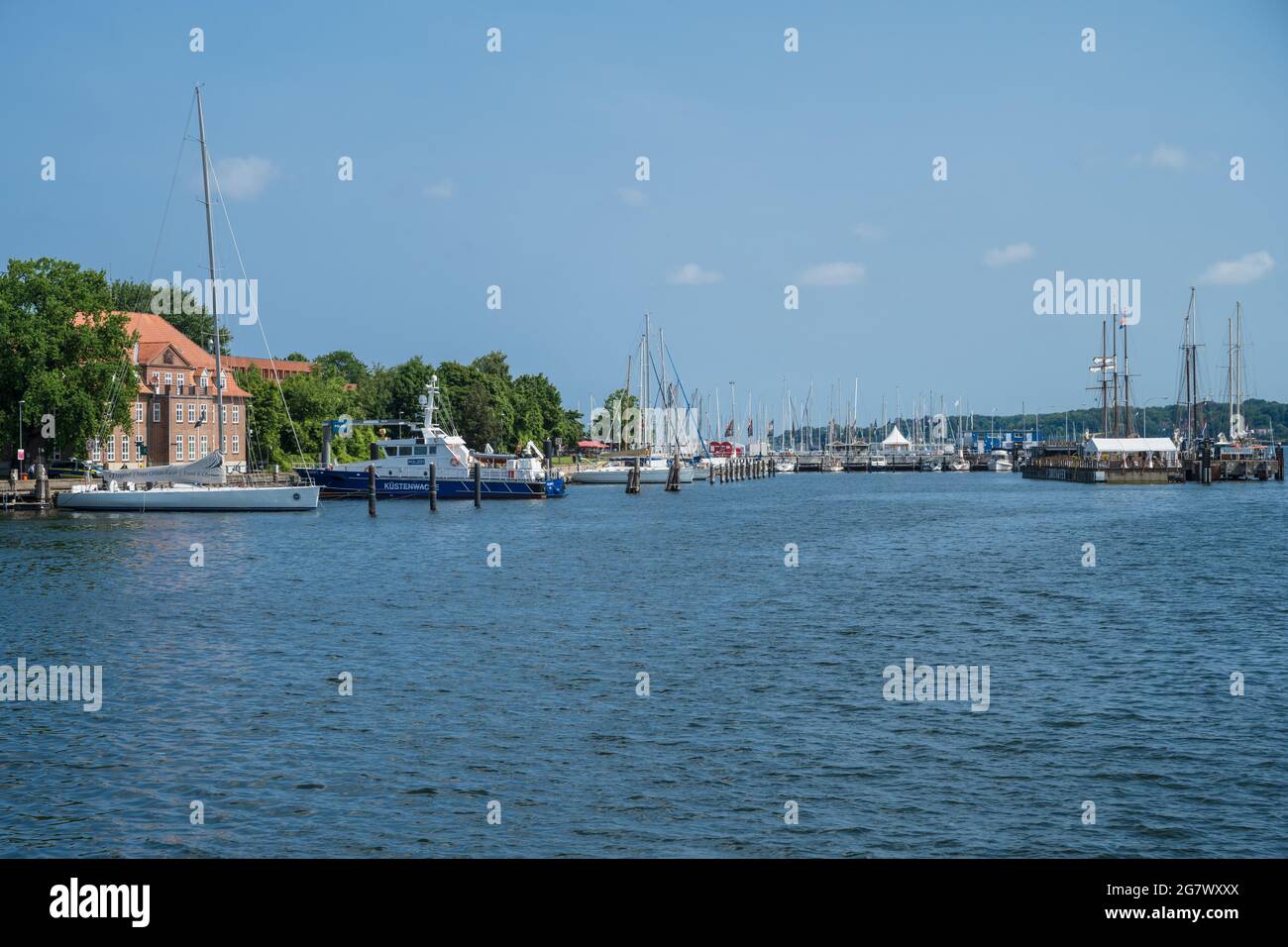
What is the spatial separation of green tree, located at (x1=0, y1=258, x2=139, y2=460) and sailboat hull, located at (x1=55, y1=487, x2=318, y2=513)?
32.3 feet

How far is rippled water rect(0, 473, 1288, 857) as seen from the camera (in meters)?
16.9

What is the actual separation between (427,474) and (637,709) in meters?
76.1

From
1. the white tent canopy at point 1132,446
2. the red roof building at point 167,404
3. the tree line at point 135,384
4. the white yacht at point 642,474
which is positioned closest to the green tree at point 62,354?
the tree line at point 135,384

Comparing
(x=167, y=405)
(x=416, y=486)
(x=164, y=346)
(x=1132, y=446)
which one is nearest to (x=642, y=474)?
(x=416, y=486)

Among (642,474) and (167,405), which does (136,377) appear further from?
(642,474)

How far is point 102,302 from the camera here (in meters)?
92.8

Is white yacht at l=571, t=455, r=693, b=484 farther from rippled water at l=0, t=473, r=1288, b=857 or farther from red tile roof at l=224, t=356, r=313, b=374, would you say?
rippled water at l=0, t=473, r=1288, b=857

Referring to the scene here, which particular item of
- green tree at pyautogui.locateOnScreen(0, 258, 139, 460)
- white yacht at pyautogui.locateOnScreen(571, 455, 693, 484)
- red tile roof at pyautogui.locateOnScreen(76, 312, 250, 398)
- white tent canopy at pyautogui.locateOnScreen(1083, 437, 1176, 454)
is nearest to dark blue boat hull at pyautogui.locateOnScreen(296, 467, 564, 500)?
green tree at pyautogui.locateOnScreen(0, 258, 139, 460)

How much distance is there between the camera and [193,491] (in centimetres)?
8031

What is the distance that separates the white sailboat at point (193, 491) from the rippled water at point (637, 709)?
2467 centimetres

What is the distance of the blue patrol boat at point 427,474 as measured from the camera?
98.7m
